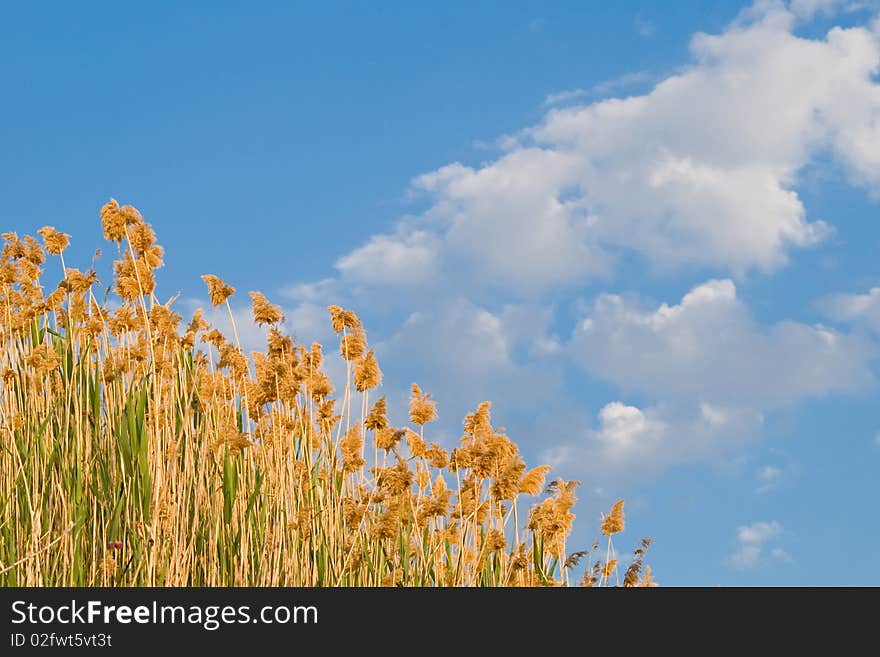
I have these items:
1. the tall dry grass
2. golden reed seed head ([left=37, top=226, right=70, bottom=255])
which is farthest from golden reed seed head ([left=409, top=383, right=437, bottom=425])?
golden reed seed head ([left=37, top=226, right=70, bottom=255])

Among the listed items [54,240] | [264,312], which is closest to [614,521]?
[264,312]

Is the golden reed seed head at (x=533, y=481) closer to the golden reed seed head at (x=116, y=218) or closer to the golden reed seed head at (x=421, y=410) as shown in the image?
the golden reed seed head at (x=421, y=410)

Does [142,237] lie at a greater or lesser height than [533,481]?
greater

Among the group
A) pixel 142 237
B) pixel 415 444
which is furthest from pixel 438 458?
pixel 142 237

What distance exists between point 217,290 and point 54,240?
1.34 m

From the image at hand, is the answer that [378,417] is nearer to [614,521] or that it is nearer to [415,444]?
[415,444]

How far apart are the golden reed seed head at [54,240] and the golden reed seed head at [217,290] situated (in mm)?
1240

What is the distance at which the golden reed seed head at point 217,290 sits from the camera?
4613 millimetres

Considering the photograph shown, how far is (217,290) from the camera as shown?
462cm

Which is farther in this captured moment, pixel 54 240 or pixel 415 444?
pixel 54 240

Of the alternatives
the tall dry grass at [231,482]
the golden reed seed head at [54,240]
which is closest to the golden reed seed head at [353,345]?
the tall dry grass at [231,482]
